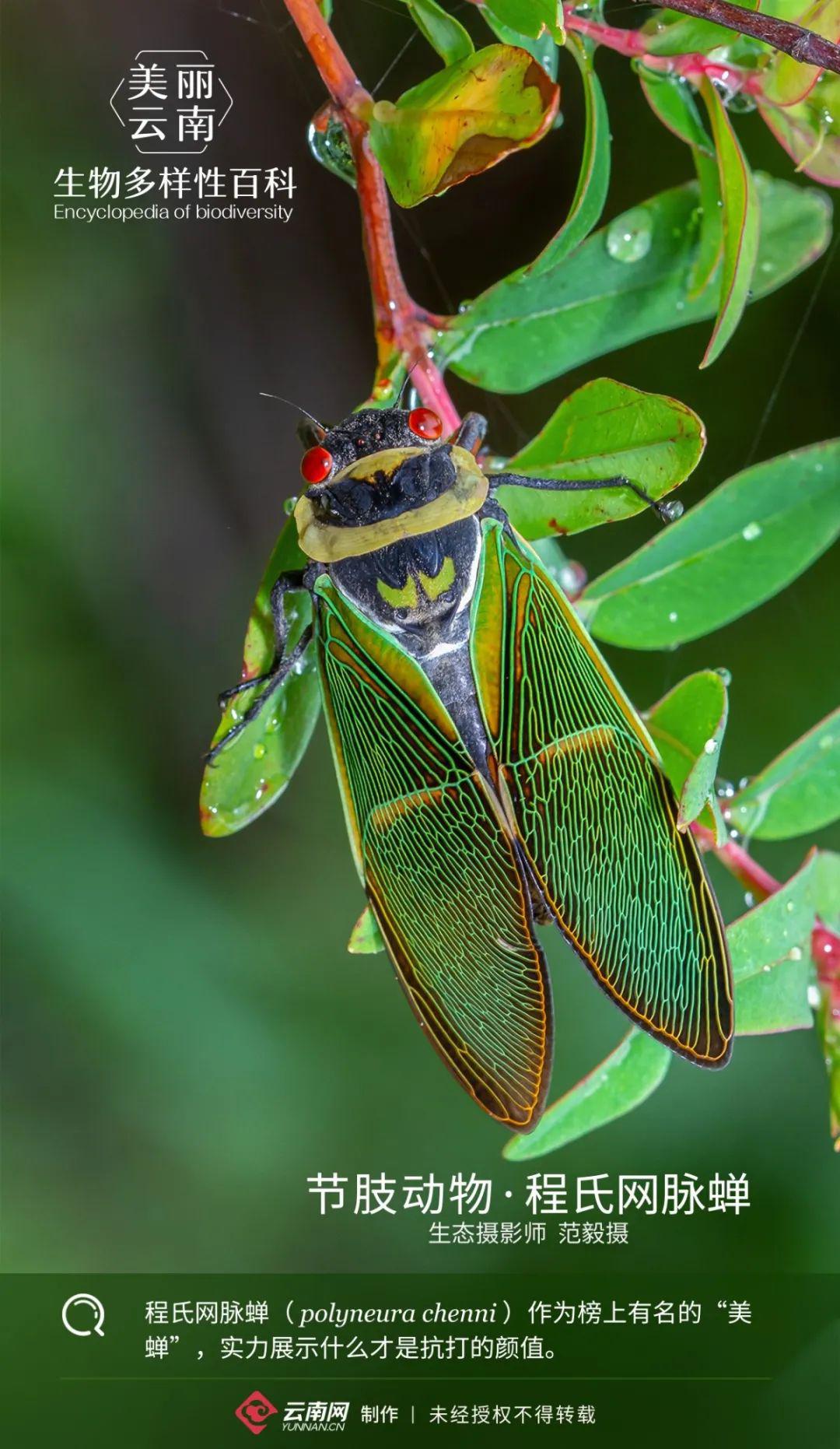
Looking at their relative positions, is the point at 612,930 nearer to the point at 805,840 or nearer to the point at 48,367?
the point at 805,840

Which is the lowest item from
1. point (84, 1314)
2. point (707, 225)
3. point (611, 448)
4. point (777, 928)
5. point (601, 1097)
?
point (84, 1314)

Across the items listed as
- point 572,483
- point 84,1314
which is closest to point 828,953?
point 572,483

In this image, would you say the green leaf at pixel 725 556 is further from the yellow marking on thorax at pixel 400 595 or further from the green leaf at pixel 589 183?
the green leaf at pixel 589 183
